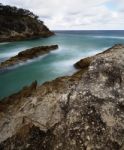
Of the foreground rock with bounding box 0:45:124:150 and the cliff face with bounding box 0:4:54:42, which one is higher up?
the foreground rock with bounding box 0:45:124:150

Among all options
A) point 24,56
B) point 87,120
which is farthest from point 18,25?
point 87,120

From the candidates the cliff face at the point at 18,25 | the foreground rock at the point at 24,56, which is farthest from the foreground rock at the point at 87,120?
the cliff face at the point at 18,25

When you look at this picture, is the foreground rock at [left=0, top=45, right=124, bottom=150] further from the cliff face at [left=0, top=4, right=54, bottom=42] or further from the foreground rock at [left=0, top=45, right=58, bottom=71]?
the cliff face at [left=0, top=4, right=54, bottom=42]

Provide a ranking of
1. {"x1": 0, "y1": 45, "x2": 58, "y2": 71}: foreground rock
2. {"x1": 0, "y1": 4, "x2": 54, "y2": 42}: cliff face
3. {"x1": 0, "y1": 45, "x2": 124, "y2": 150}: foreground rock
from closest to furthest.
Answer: {"x1": 0, "y1": 45, "x2": 124, "y2": 150}: foreground rock
{"x1": 0, "y1": 45, "x2": 58, "y2": 71}: foreground rock
{"x1": 0, "y1": 4, "x2": 54, "y2": 42}: cliff face

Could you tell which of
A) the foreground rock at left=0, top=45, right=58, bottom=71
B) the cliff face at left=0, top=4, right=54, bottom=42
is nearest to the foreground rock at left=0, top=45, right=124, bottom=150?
the foreground rock at left=0, top=45, right=58, bottom=71

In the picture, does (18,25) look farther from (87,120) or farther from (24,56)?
(87,120)

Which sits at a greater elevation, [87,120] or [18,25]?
[87,120]

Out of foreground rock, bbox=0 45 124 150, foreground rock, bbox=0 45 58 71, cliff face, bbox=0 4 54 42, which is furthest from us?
cliff face, bbox=0 4 54 42

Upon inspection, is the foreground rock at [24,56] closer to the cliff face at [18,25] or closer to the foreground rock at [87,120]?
the foreground rock at [87,120]
